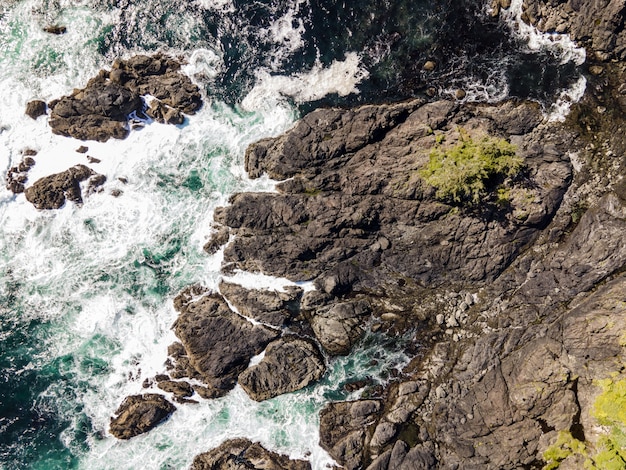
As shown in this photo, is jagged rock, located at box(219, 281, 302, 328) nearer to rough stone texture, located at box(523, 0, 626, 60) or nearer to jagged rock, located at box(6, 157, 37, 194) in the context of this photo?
jagged rock, located at box(6, 157, 37, 194)

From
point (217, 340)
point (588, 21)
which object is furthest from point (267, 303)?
point (588, 21)

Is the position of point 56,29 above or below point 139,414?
above

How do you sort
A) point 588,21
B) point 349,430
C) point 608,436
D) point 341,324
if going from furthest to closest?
point 349,430, point 341,324, point 588,21, point 608,436

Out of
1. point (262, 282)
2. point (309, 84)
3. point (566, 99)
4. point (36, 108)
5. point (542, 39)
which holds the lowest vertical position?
point (262, 282)

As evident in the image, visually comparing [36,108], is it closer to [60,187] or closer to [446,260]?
[60,187]

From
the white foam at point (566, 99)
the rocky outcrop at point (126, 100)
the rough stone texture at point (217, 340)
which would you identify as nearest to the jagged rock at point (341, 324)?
the rough stone texture at point (217, 340)

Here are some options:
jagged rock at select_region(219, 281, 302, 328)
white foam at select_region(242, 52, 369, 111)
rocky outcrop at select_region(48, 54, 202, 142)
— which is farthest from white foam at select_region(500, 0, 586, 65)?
jagged rock at select_region(219, 281, 302, 328)

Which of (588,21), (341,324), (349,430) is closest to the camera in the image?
(588,21)
